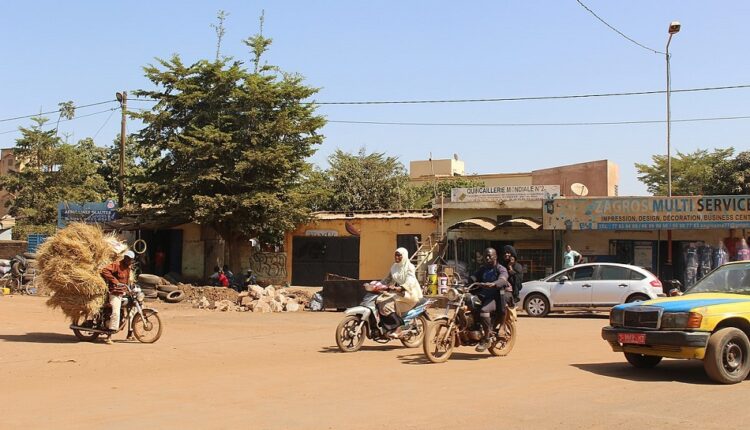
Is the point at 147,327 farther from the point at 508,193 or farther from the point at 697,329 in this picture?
the point at 508,193

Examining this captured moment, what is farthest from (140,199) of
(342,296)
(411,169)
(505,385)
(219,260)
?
(411,169)

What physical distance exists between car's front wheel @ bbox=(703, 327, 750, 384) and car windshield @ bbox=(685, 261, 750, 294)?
95 cm

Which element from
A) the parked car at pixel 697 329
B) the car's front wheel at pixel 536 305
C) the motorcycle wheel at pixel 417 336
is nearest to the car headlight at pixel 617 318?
the parked car at pixel 697 329

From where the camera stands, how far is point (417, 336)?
12.5m

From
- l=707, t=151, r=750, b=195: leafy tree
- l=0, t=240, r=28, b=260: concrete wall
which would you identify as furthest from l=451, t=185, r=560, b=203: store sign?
l=0, t=240, r=28, b=260: concrete wall

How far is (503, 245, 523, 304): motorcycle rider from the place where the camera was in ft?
51.9

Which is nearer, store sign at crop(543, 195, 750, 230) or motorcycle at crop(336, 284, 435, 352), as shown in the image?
motorcycle at crop(336, 284, 435, 352)

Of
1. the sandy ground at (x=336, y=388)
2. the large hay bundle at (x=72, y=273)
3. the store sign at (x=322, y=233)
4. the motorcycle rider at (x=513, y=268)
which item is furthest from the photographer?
the store sign at (x=322, y=233)

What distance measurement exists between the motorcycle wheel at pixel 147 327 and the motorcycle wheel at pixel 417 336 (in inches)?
183

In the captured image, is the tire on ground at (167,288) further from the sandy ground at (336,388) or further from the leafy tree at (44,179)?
the leafy tree at (44,179)

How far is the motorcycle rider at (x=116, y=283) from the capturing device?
13000 millimetres

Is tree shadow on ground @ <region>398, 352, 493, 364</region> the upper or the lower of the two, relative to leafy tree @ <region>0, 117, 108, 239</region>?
lower

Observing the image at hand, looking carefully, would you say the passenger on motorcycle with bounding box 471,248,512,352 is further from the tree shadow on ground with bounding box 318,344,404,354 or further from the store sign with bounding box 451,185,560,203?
the store sign with bounding box 451,185,560,203

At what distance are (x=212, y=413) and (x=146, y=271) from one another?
2974cm
